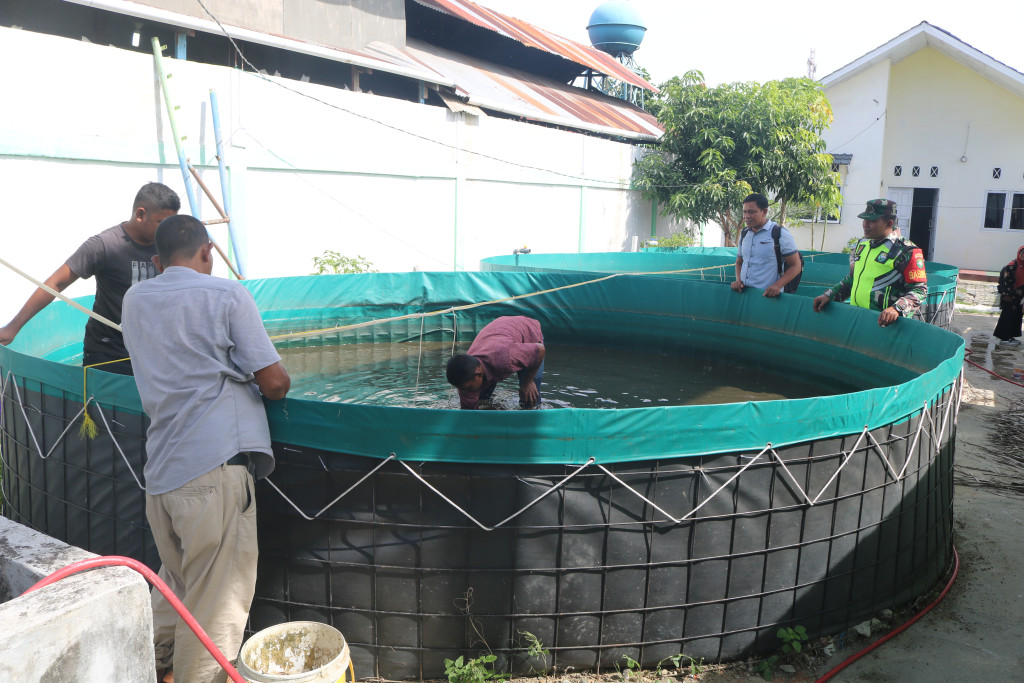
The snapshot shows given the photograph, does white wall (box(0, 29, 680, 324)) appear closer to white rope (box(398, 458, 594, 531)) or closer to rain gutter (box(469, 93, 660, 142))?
rain gutter (box(469, 93, 660, 142))

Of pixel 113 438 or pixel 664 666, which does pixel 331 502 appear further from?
pixel 664 666

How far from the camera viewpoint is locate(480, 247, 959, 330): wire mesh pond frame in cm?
973

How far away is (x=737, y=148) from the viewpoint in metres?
19.2

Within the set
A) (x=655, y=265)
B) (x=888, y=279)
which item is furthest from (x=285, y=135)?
(x=888, y=279)

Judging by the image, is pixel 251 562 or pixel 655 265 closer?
pixel 251 562

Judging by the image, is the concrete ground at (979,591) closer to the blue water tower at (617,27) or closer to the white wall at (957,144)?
the white wall at (957,144)

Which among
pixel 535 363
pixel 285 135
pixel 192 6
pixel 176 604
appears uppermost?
pixel 192 6

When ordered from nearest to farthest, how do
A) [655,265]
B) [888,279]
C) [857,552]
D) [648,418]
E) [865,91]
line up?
[648,418], [857,552], [888,279], [655,265], [865,91]

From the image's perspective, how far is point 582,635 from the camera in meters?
3.56

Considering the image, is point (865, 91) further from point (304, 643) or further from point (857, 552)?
point (304, 643)

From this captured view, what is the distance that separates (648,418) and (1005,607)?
8.53 ft

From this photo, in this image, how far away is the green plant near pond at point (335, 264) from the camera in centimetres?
1130

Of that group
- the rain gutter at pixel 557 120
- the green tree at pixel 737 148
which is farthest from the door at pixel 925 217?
the rain gutter at pixel 557 120

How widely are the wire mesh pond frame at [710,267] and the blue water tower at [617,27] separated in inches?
690
